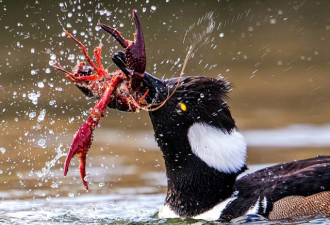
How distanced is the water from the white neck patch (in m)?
0.60

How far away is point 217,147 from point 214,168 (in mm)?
262

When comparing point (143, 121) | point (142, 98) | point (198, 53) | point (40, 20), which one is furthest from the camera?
point (40, 20)

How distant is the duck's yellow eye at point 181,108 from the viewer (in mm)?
8383

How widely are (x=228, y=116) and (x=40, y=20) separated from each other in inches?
352

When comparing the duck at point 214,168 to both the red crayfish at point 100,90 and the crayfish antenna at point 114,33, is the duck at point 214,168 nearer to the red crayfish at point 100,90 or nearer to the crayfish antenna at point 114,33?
the red crayfish at point 100,90

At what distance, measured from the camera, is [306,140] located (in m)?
12.0

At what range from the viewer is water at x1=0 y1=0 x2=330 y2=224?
10.4 m

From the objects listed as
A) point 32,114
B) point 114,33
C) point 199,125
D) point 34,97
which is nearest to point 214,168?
point 199,125

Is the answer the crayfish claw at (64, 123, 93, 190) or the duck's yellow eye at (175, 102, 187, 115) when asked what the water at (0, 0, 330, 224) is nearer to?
the duck's yellow eye at (175, 102, 187, 115)

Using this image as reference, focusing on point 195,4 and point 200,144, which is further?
point 195,4

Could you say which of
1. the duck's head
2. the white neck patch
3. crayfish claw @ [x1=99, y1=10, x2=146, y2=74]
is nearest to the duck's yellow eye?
the duck's head

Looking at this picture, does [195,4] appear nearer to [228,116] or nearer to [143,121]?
[143,121]

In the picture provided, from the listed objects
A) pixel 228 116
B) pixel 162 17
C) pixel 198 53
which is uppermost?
pixel 162 17

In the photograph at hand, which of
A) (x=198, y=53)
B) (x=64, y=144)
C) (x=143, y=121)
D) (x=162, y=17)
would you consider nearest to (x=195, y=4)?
(x=162, y=17)
